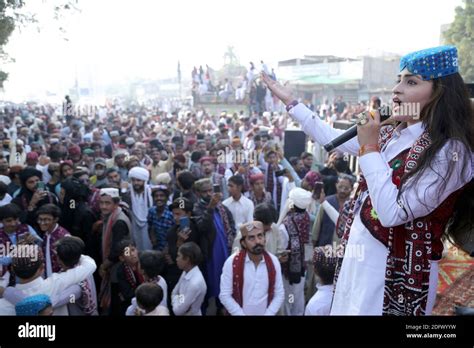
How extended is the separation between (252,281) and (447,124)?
2.02 metres

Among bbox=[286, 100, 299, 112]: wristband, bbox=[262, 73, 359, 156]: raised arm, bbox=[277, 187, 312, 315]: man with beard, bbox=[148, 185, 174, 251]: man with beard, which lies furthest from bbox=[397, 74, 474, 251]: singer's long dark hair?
bbox=[148, 185, 174, 251]: man with beard

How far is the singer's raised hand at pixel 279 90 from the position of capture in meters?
1.82

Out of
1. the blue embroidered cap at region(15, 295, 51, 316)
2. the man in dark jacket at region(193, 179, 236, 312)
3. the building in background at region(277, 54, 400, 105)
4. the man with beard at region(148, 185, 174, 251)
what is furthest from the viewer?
the building in background at region(277, 54, 400, 105)

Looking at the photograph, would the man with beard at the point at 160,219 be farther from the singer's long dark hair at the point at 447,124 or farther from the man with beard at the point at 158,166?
the singer's long dark hair at the point at 447,124

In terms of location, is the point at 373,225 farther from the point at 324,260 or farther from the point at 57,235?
the point at 57,235

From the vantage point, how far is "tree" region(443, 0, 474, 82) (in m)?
13.0

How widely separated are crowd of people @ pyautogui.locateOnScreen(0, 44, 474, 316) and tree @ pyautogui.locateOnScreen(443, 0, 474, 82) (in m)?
8.24

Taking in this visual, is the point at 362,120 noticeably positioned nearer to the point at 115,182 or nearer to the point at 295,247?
the point at 295,247

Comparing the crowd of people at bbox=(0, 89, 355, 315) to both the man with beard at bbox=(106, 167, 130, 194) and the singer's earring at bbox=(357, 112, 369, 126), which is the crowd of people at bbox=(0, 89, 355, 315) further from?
the singer's earring at bbox=(357, 112, 369, 126)

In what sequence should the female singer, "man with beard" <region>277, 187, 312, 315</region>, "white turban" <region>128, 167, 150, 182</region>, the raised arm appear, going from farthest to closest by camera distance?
"white turban" <region>128, 167, 150, 182</region>
"man with beard" <region>277, 187, 312, 315</region>
the raised arm
the female singer

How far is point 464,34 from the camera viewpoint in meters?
14.7

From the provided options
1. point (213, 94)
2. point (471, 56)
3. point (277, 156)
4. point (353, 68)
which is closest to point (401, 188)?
point (277, 156)

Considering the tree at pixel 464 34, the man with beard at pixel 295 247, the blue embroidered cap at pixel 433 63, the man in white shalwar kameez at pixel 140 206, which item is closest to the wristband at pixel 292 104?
the blue embroidered cap at pixel 433 63

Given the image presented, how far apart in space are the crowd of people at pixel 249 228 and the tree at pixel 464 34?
8.24 metres
